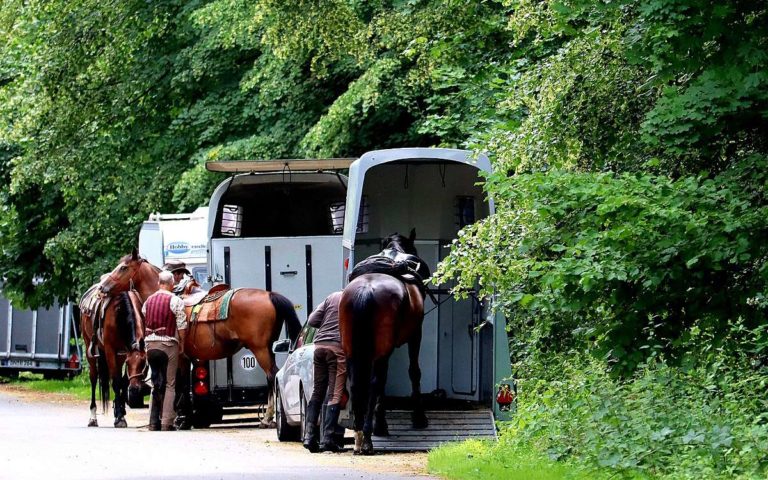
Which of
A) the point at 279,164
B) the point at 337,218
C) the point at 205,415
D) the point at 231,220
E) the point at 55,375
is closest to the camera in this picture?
the point at 279,164

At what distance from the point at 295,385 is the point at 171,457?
2.83 meters

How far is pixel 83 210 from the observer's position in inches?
1312

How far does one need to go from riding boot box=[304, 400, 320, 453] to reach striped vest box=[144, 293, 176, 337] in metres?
4.83

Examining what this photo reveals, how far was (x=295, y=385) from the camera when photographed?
18.6 metres

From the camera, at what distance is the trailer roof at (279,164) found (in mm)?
22547

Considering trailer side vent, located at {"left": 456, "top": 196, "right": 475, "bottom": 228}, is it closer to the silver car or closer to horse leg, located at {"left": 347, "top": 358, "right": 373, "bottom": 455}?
the silver car

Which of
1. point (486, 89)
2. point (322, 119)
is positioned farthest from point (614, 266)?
point (322, 119)

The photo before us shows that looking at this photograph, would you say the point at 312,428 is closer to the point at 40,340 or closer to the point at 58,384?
the point at 58,384

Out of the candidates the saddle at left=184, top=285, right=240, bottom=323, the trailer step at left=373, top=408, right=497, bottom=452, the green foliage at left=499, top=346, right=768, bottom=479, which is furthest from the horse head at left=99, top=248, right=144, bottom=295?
the green foliage at left=499, top=346, right=768, bottom=479

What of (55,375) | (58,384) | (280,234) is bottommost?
(58,384)

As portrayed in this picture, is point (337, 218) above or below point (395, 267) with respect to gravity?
above

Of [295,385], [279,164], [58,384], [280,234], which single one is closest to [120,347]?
[280,234]

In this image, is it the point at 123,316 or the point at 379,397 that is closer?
the point at 379,397

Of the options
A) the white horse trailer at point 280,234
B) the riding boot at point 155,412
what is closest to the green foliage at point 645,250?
the riding boot at point 155,412
